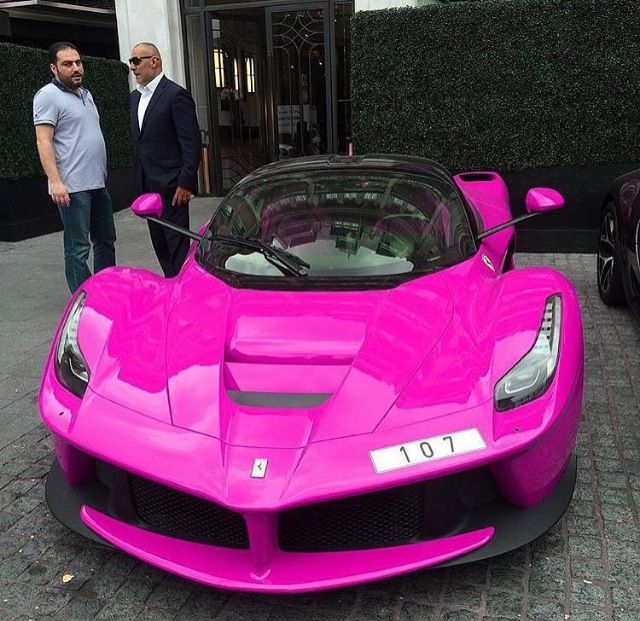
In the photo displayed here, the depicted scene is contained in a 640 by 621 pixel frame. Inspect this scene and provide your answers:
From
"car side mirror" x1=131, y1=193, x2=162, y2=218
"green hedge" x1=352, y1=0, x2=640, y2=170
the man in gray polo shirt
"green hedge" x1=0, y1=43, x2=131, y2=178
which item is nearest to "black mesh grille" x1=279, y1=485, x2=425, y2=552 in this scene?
"car side mirror" x1=131, y1=193, x2=162, y2=218

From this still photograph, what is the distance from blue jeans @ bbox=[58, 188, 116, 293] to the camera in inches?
205

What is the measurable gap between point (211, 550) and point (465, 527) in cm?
78

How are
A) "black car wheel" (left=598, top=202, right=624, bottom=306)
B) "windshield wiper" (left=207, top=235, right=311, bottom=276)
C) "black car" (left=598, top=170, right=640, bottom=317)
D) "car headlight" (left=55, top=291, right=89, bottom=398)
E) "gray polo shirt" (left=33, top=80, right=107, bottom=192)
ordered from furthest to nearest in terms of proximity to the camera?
"black car wheel" (left=598, top=202, right=624, bottom=306) → "gray polo shirt" (left=33, top=80, right=107, bottom=192) → "black car" (left=598, top=170, right=640, bottom=317) → "windshield wiper" (left=207, top=235, right=311, bottom=276) → "car headlight" (left=55, top=291, right=89, bottom=398)

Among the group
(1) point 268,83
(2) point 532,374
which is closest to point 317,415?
(2) point 532,374

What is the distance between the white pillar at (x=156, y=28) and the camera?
11000mm

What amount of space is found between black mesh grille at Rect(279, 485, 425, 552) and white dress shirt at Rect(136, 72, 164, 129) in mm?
3875

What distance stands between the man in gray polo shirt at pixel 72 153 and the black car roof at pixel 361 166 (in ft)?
6.13

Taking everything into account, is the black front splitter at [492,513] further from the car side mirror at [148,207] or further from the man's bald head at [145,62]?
the man's bald head at [145,62]

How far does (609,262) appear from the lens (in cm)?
523

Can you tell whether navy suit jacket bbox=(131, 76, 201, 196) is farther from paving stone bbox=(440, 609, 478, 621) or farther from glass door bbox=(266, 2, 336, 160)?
glass door bbox=(266, 2, 336, 160)

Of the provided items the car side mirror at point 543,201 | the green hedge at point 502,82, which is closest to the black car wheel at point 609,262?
the car side mirror at point 543,201

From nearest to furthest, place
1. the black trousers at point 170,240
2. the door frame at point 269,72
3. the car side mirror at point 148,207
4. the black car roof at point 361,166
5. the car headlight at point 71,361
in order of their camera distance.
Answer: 1. the car headlight at point 71,361
2. the black car roof at point 361,166
3. the car side mirror at point 148,207
4. the black trousers at point 170,240
5. the door frame at point 269,72

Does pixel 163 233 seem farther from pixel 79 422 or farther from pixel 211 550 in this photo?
pixel 211 550

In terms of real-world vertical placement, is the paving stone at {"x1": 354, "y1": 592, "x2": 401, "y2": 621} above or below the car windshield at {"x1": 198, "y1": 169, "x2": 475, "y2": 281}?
below
